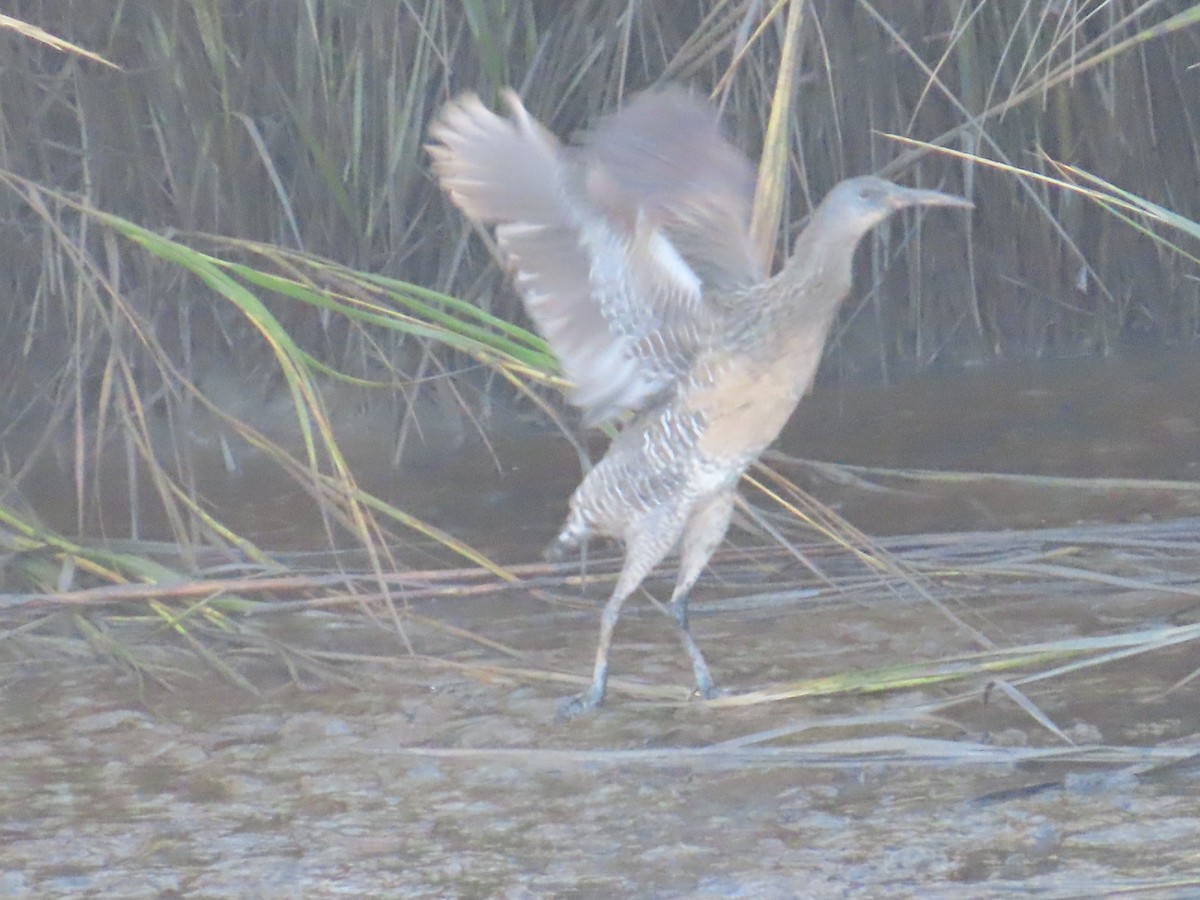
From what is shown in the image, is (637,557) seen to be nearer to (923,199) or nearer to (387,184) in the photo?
(923,199)

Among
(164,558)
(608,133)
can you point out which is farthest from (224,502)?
(608,133)

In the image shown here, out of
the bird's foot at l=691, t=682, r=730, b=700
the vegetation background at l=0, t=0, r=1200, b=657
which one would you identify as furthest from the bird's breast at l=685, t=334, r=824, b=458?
the vegetation background at l=0, t=0, r=1200, b=657

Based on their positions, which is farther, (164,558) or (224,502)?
(224,502)

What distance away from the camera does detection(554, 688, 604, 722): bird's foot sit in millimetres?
3354

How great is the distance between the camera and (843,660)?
354 cm

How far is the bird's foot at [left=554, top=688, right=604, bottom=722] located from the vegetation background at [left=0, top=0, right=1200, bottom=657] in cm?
107

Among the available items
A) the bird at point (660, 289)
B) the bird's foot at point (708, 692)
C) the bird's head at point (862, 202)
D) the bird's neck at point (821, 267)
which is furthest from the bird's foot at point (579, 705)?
the bird's head at point (862, 202)

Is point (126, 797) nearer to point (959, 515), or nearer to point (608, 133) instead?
point (608, 133)

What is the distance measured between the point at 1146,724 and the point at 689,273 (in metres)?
1.11

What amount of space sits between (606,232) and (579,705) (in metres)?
0.86

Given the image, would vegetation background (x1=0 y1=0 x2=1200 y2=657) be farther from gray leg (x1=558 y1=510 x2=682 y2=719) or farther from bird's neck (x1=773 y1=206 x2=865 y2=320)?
bird's neck (x1=773 y1=206 x2=865 y2=320)

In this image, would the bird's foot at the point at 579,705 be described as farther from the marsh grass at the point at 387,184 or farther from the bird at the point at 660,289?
the marsh grass at the point at 387,184

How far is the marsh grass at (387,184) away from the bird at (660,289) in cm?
41

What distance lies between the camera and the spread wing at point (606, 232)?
10.7 feet
